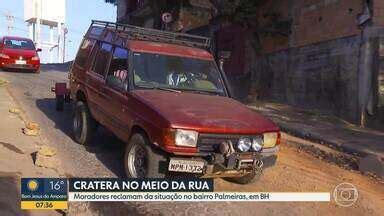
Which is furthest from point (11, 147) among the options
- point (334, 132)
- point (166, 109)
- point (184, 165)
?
point (334, 132)

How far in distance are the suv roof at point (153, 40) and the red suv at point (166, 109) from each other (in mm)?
16

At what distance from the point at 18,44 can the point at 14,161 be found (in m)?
16.9

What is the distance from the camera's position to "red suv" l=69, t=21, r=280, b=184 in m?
6.54

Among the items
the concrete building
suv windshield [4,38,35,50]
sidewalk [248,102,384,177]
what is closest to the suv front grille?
the concrete building

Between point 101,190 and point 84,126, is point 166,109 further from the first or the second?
point 84,126

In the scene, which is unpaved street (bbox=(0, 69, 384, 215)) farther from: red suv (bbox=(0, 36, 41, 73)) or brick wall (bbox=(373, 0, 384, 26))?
red suv (bbox=(0, 36, 41, 73))

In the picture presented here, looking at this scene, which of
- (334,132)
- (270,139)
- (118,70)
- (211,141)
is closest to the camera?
(211,141)

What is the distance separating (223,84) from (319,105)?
338 inches

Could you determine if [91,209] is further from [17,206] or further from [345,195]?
[345,195]

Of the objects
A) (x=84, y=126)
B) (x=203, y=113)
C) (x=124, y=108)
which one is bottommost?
(x=84, y=126)

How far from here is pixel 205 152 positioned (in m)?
6.57

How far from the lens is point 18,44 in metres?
23.5

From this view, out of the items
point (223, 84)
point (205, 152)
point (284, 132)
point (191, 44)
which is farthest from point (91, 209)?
point (284, 132)

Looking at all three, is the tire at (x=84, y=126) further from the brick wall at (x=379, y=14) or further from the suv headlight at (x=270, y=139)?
the brick wall at (x=379, y=14)
